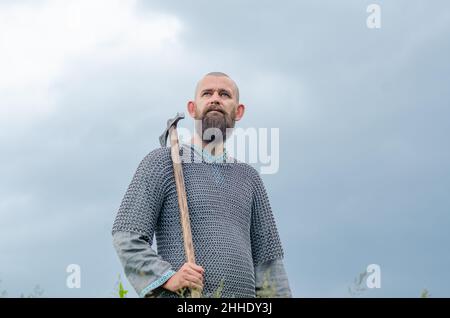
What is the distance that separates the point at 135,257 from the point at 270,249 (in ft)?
4.29

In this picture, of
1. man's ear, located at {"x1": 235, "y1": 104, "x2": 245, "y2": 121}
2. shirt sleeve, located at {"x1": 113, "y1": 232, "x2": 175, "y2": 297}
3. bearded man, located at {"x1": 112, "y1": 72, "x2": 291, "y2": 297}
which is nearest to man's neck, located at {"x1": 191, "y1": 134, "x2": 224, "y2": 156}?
bearded man, located at {"x1": 112, "y1": 72, "x2": 291, "y2": 297}

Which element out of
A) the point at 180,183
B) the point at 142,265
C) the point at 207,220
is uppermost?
the point at 180,183

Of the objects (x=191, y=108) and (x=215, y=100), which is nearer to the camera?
(x=215, y=100)

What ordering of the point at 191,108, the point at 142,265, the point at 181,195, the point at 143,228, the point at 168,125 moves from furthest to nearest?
the point at 191,108, the point at 168,125, the point at 181,195, the point at 143,228, the point at 142,265

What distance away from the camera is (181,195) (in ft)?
18.9

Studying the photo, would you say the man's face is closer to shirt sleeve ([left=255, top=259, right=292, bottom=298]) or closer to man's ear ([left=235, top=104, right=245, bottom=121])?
man's ear ([left=235, top=104, right=245, bottom=121])

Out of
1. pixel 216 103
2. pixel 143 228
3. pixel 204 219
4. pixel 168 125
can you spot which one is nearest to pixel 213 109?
pixel 216 103

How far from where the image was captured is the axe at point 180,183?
18.3ft

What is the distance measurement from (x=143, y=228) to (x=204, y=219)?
0.49m

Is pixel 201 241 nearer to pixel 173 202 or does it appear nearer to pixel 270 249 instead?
pixel 173 202

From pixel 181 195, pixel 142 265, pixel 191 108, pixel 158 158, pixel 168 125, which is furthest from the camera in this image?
pixel 191 108

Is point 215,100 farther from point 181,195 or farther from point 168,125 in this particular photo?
point 181,195

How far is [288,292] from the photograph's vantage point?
19.9 ft
